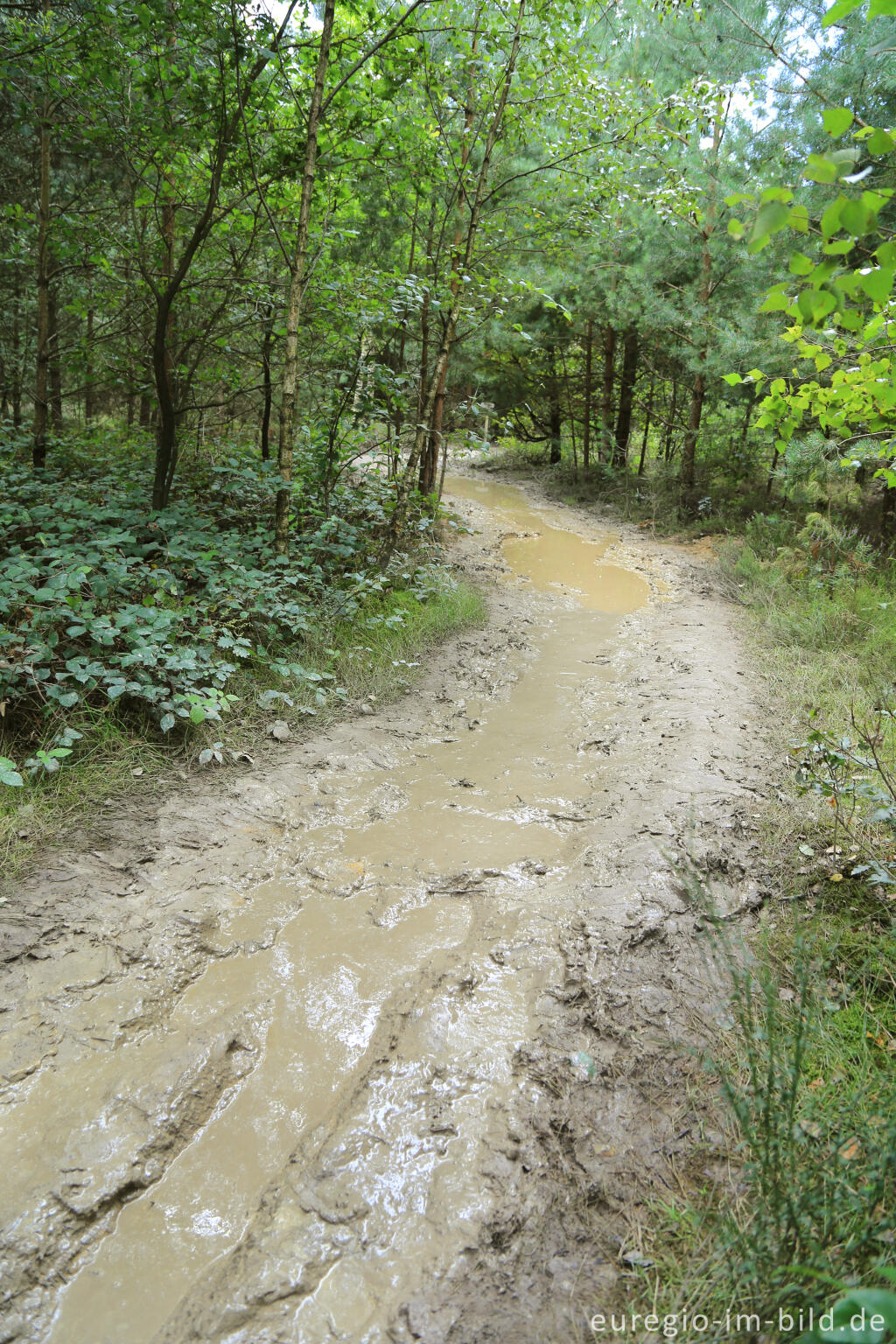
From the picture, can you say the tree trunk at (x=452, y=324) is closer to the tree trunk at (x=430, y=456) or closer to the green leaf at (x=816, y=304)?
the tree trunk at (x=430, y=456)

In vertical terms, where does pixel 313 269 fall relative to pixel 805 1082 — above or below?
above

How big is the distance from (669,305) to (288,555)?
735 cm

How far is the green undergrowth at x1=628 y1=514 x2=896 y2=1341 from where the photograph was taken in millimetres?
1423

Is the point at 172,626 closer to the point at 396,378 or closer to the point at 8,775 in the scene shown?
the point at 8,775

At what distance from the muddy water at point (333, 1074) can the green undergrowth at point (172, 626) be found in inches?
34.1

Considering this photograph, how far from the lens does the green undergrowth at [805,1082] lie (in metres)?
1.42

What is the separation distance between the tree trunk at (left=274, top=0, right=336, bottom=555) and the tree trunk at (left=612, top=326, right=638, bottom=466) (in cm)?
934

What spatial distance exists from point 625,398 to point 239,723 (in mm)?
12297

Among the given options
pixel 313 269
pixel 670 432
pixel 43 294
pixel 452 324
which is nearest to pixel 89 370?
pixel 43 294

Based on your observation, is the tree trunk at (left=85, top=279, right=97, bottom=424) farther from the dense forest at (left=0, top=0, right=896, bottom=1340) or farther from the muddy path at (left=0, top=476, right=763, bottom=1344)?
the muddy path at (left=0, top=476, right=763, bottom=1344)

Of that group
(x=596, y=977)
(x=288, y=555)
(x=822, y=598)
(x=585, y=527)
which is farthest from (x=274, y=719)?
(x=585, y=527)

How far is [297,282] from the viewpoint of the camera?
4699mm

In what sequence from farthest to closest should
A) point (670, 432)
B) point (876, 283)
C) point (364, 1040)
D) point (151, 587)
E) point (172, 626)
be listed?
point (670, 432) → point (151, 587) → point (172, 626) → point (364, 1040) → point (876, 283)

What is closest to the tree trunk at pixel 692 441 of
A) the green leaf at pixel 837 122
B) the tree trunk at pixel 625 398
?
the tree trunk at pixel 625 398
